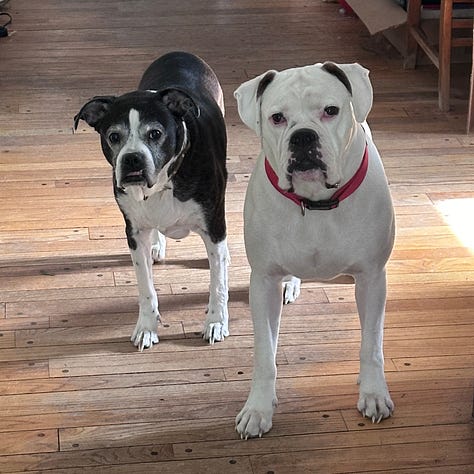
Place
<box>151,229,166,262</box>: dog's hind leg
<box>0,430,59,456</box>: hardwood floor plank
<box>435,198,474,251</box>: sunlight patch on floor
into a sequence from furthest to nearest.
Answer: <box>435,198,474,251</box>: sunlight patch on floor → <box>151,229,166,262</box>: dog's hind leg → <box>0,430,59,456</box>: hardwood floor plank

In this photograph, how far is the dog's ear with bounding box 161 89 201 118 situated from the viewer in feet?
8.69

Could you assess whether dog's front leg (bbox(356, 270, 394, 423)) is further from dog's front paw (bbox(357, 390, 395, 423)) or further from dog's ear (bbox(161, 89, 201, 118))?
dog's ear (bbox(161, 89, 201, 118))

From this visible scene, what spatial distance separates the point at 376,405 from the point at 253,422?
0.30m

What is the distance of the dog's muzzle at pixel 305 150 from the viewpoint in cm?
219

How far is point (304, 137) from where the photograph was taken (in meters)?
2.19

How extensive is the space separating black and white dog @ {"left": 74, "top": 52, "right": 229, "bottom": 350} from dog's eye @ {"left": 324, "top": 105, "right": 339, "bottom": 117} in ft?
1.70

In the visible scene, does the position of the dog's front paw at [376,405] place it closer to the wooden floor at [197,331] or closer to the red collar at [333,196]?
the wooden floor at [197,331]

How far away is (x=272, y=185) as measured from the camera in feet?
7.84

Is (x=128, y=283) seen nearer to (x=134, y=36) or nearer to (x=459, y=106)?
(x=459, y=106)

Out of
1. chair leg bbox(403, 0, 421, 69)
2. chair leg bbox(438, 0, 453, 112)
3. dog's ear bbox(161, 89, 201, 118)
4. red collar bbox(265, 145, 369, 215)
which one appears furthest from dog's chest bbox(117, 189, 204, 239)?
chair leg bbox(403, 0, 421, 69)

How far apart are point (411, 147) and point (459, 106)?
538 mm

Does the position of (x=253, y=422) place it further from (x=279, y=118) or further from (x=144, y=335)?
(x=279, y=118)

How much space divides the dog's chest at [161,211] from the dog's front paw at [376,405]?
25.9 inches

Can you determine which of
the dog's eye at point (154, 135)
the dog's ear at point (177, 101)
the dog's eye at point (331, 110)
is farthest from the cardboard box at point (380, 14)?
the dog's eye at point (331, 110)
